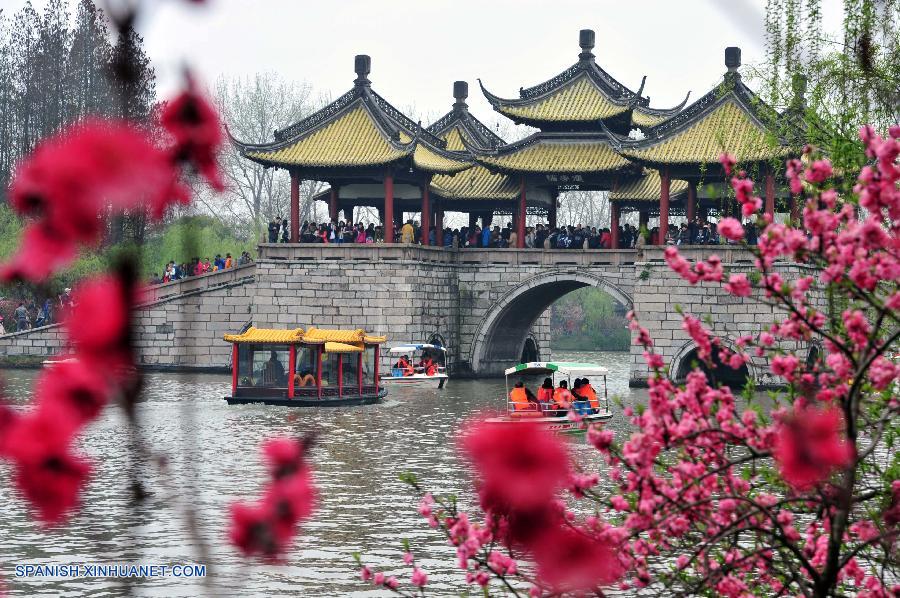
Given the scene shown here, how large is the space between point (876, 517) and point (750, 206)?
1.71 m

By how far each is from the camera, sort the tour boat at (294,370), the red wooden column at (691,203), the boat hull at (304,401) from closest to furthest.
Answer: the boat hull at (304,401)
the tour boat at (294,370)
the red wooden column at (691,203)

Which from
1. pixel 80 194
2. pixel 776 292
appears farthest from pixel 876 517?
pixel 80 194

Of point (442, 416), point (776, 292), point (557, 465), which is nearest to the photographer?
point (557, 465)

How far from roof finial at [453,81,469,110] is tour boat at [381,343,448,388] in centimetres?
1202

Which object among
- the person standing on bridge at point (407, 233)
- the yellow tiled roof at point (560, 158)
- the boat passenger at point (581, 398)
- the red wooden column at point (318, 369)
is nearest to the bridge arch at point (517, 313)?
the yellow tiled roof at point (560, 158)

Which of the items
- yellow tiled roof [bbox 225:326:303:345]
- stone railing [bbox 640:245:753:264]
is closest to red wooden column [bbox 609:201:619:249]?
stone railing [bbox 640:245:753:264]

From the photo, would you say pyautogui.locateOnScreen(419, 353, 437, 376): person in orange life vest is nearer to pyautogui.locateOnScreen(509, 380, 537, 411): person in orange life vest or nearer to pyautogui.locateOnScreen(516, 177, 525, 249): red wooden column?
pyautogui.locateOnScreen(516, 177, 525, 249): red wooden column

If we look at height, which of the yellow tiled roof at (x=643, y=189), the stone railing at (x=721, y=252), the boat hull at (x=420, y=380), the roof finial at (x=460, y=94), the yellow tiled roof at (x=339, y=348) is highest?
the roof finial at (x=460, y=94)

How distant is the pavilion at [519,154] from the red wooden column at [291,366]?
27.2 ft

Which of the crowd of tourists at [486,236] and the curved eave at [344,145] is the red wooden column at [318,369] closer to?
the crowd of tourists at [486,236]

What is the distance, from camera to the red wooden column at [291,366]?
28.0m

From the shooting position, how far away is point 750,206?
5.75 meters

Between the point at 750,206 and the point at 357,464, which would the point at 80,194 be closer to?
the point at 750,206

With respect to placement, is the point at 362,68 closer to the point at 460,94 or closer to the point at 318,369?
the point at 460,94
